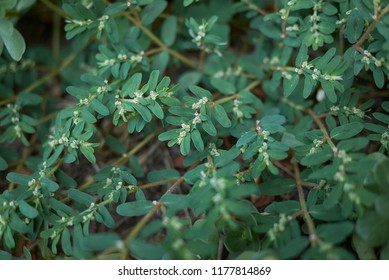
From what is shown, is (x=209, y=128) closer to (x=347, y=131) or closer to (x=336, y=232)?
(x=347, y=131)

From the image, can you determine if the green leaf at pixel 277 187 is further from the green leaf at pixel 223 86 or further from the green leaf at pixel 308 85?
the green leaf at pixel 223 86

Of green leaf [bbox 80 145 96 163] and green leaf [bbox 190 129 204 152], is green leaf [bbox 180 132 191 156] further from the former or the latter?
green leaf [bbox 80 145 96 163]

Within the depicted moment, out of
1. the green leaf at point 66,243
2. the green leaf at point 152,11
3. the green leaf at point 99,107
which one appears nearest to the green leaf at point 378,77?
the green leaf at point 152,11

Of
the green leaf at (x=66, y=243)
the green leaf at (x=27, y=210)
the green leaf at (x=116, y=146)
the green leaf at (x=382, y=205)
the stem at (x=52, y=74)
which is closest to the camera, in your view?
the green leaf at (x=382, y=205)

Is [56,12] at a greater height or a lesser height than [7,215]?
greater
